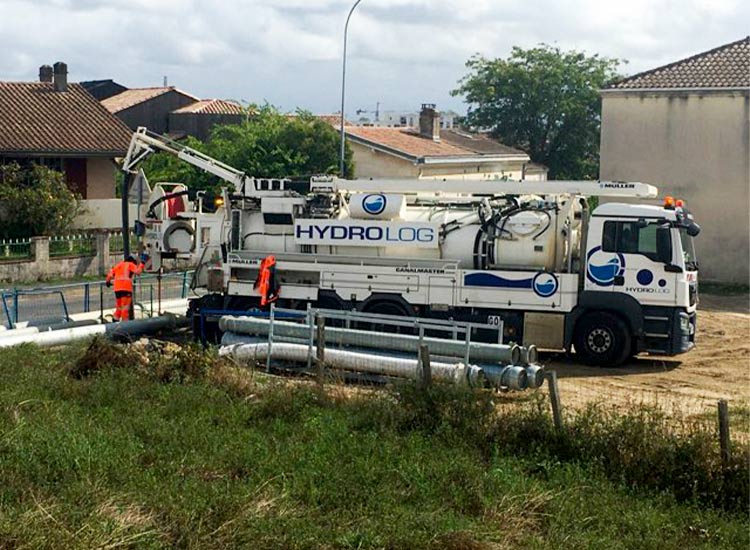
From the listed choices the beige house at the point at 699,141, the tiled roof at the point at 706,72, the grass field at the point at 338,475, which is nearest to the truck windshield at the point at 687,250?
the grass field at the point at 338,475

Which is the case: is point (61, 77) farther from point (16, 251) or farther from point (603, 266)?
point (603, 266)

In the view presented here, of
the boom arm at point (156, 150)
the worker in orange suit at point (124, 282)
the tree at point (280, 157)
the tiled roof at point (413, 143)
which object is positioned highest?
the tiled roof at point (413, 143)

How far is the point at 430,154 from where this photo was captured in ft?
156

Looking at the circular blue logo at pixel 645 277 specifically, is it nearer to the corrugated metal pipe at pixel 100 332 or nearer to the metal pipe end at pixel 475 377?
the metal pipe end at pixel 475 377

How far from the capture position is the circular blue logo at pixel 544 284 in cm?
1906

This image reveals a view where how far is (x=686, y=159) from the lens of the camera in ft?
114

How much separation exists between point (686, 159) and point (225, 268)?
18.7 meters

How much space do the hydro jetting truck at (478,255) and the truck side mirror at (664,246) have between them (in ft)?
0.05

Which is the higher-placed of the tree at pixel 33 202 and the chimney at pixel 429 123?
the chimney at pixel 429 123

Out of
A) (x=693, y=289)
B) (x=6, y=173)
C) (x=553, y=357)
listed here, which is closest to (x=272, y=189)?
(x=553, y=357)

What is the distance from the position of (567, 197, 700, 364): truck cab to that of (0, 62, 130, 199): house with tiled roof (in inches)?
909

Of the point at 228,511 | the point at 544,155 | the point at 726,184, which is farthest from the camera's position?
the point at 544,155

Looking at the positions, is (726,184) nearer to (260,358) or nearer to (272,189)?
(272,189)

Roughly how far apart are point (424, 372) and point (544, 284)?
18.4 feet
